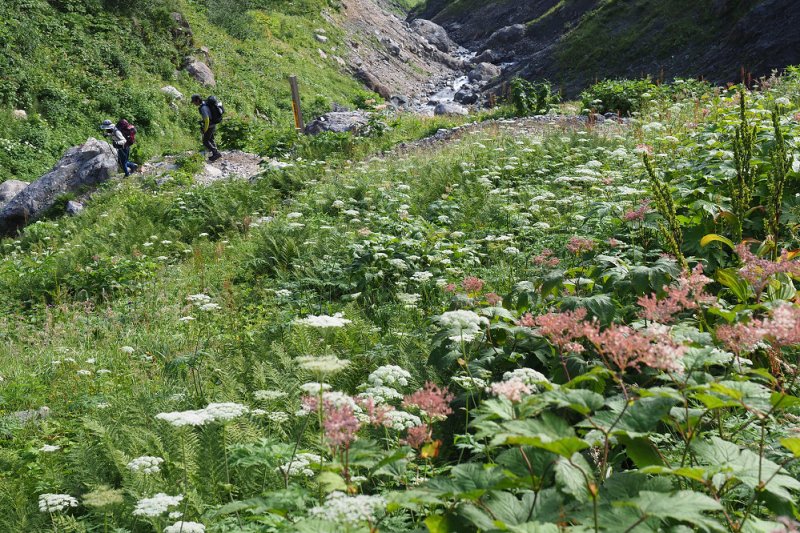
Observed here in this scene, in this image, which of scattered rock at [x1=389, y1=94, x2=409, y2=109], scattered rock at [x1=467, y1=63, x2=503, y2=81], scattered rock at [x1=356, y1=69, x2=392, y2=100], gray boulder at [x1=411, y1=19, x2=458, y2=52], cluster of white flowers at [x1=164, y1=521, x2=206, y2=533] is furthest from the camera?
gray boulder at [x1=411, y1=19, x2=458, y2=52]

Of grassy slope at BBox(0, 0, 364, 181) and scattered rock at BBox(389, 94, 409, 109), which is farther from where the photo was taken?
scattered rock at BBox(389, 94, 409, 109)

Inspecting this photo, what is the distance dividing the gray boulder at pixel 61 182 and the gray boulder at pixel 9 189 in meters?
1.35

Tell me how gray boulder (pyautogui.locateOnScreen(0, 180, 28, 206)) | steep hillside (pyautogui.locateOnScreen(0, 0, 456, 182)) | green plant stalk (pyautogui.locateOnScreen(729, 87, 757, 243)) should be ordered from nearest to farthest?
1. green plant stalk (pyautogui.locateOnScreen(729, 87, 757, 243))
2. gray boulder (pyautogui.locateOnScreen(0, 180, 28, 206))
3. steep hillside (pyautogui.locateOnScreen(0, 0, 456, 182))

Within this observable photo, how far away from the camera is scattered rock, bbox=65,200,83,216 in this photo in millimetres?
14926

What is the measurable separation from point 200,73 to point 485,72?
27.2 metres

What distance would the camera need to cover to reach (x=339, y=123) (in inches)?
704

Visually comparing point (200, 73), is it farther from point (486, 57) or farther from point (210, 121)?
point (486, 57)

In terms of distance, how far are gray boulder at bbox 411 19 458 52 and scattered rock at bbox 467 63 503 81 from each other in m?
15.5

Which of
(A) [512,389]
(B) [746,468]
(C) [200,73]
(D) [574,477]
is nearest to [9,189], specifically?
(C) [200,73]

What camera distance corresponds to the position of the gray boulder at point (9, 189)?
16.9 meters

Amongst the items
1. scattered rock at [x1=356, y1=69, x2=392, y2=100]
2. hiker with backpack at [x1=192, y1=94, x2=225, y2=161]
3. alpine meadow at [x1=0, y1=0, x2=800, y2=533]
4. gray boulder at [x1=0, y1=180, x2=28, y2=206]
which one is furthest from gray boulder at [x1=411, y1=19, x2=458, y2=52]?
gray boulder at [x1=0, y1=180, x2=28, y2=206]

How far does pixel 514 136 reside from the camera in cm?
1275

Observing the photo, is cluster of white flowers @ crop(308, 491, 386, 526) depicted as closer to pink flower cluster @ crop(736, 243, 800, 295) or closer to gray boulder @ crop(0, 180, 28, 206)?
pink flower cluster @ crop(736, 243, 800, 295)

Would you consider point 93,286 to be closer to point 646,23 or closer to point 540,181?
point 540,181
